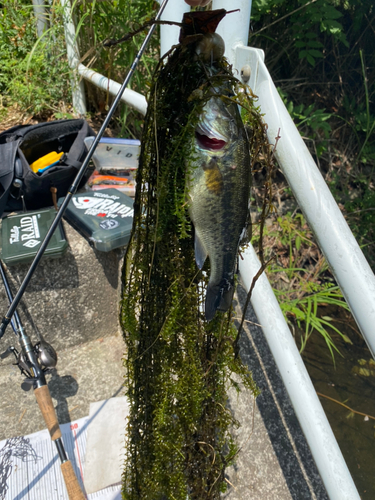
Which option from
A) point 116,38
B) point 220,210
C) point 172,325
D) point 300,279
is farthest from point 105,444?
point 116,38

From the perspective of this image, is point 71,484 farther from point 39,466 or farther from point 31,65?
point 31,65

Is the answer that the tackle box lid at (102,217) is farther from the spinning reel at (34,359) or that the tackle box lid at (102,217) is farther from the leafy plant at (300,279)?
the leafy plant at (300,279)

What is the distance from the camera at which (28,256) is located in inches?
73.9

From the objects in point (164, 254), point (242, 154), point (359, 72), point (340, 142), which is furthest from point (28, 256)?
point (359, 72)

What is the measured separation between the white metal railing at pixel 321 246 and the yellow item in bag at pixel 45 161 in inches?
46.8

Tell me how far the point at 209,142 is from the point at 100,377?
1.76 metres

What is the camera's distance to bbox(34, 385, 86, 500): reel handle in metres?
1.47

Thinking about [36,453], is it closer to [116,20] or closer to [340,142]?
[116,20]

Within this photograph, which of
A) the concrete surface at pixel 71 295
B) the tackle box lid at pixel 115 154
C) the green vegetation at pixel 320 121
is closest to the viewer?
the concrete surface at pixel 71 295

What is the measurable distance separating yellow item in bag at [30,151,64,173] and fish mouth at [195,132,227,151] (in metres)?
1.98

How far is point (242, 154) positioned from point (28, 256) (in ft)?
4.82

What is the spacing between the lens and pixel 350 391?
2707mm

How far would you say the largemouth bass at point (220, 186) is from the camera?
729mm

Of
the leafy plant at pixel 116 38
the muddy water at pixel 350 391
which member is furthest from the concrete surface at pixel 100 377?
the leafy plant at pixel 116 38
